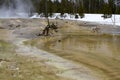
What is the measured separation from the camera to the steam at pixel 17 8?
68.1 m

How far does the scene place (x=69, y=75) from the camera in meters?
11.6

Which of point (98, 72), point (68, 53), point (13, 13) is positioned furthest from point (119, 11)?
point (98, 72)

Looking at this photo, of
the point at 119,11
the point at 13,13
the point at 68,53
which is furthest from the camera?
the point at 13,13

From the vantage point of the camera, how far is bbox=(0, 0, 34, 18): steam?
68088 millimetres

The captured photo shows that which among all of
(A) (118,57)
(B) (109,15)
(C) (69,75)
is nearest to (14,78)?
(C) (69,75)

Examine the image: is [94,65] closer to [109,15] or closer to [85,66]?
[85,66]

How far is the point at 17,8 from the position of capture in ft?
248

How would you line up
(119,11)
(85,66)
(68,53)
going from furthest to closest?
(119,11)
(68,53)
(85,66)

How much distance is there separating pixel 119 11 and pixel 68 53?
4831 cm

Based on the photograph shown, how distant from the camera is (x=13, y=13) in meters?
68.0

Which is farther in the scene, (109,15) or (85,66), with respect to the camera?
(109,15)

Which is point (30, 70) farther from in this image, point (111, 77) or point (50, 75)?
point (111, 77)

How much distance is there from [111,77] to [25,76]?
3184 mm

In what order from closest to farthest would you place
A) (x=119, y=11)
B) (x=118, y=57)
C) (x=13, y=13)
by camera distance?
(x=118, y=57) < (x=119, y=11) < (x=13, y=13)
